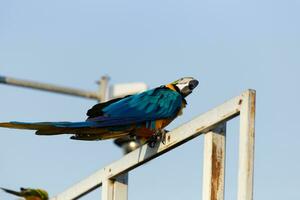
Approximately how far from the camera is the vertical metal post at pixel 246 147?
241 inches

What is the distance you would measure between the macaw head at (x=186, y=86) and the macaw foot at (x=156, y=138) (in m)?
0.95

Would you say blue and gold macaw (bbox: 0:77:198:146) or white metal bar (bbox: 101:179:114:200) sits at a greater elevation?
blue and gold macaw (bbox: 0:77:198:146)

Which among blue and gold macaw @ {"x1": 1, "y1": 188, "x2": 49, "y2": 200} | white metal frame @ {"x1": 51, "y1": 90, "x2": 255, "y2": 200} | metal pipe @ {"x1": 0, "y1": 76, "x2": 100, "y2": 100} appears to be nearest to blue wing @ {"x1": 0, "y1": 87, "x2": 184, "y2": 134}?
white metal frame @ {"x1": 51, "y1": 90, "x2": 255, "y2": 200}

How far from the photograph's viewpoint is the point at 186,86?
8.80 metres

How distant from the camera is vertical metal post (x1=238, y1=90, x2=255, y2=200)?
20.1 feet

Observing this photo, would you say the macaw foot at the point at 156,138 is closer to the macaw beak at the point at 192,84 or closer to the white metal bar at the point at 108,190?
the white metal bar at the point at 108,190

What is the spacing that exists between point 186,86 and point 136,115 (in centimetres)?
57

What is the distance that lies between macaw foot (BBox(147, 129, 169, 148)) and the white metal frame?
43 mm

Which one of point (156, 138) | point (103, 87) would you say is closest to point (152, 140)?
point (156, 138)

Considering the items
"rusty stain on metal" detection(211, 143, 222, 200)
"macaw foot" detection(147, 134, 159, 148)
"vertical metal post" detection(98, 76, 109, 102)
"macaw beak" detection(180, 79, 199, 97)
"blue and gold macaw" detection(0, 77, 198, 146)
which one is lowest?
"rusty stain on metal" detection(211, 143, 222, 200)

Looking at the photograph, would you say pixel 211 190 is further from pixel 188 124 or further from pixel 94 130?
pixel 94 130

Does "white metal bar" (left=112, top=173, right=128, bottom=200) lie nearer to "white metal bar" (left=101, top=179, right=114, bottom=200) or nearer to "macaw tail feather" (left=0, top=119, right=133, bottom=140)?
"white metal bar" (left=101, top=179, right=114, bottom=200)

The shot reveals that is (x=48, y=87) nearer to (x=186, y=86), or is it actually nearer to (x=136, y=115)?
(x=186, y=86)

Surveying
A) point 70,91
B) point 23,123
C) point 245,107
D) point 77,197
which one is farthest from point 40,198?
point 70,91
